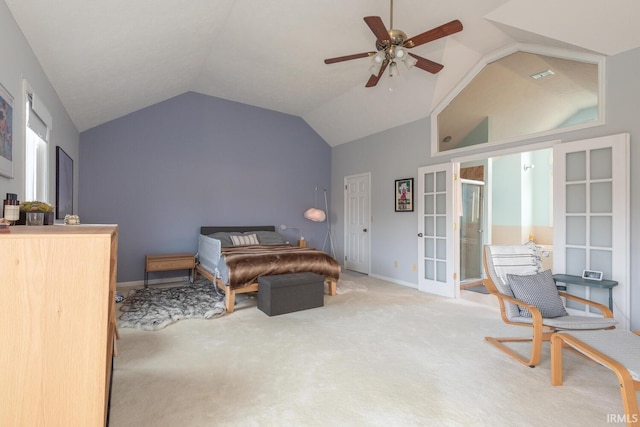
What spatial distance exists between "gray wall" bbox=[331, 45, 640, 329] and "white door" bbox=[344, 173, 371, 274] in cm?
15

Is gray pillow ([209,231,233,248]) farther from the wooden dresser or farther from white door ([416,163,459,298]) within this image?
the wooden dresser

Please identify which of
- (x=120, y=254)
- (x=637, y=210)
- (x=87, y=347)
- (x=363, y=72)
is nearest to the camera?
(x=87, y=347)

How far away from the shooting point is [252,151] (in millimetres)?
6219

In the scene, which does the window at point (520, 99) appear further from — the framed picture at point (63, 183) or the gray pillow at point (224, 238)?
the framed picture at point (63, 183)

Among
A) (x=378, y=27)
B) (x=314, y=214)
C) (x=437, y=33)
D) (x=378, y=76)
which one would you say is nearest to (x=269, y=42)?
(x=378, y=76)

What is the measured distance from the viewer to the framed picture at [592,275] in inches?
121

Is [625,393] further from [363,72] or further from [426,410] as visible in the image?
[363,72]

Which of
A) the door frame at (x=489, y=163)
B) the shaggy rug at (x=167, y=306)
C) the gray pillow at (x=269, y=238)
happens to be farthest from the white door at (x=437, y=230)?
the shaggy rug at (x=167, y=306)

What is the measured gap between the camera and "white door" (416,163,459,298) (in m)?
4.57

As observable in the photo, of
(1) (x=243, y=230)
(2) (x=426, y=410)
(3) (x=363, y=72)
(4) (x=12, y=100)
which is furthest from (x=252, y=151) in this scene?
(2) (x=426, y=410)

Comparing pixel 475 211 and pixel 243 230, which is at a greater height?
pixel 475 211

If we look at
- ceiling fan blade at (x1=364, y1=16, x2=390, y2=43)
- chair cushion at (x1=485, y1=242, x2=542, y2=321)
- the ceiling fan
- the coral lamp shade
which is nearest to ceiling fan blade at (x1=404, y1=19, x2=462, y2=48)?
the ceiling fan

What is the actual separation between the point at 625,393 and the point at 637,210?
204 cm

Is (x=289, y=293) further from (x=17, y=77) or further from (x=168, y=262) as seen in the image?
(x=17, y=77)
